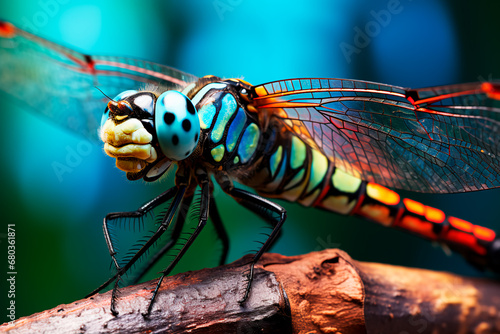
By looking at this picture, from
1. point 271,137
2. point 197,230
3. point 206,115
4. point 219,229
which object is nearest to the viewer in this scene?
point 197,230

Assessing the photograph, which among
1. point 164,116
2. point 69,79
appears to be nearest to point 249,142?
point 164,116

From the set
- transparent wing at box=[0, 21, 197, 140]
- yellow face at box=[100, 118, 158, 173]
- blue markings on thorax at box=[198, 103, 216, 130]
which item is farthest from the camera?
transparent wing at box=[0, 21, 197, 140]

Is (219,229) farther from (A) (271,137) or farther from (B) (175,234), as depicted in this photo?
(A) (271,137)

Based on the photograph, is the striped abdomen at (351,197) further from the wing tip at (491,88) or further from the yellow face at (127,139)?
the wing tip at (491,88)

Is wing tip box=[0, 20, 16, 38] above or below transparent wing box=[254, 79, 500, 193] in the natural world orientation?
above

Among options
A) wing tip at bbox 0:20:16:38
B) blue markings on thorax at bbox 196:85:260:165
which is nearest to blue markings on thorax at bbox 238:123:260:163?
blue markings on thorax at bbox 196:85:260:165

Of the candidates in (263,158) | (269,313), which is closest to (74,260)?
(263,158)

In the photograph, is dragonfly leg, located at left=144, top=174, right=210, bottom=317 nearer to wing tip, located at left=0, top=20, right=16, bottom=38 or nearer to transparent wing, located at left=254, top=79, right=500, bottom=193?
transparent wing, located at left=254, top=79, right=500, bottom=193
